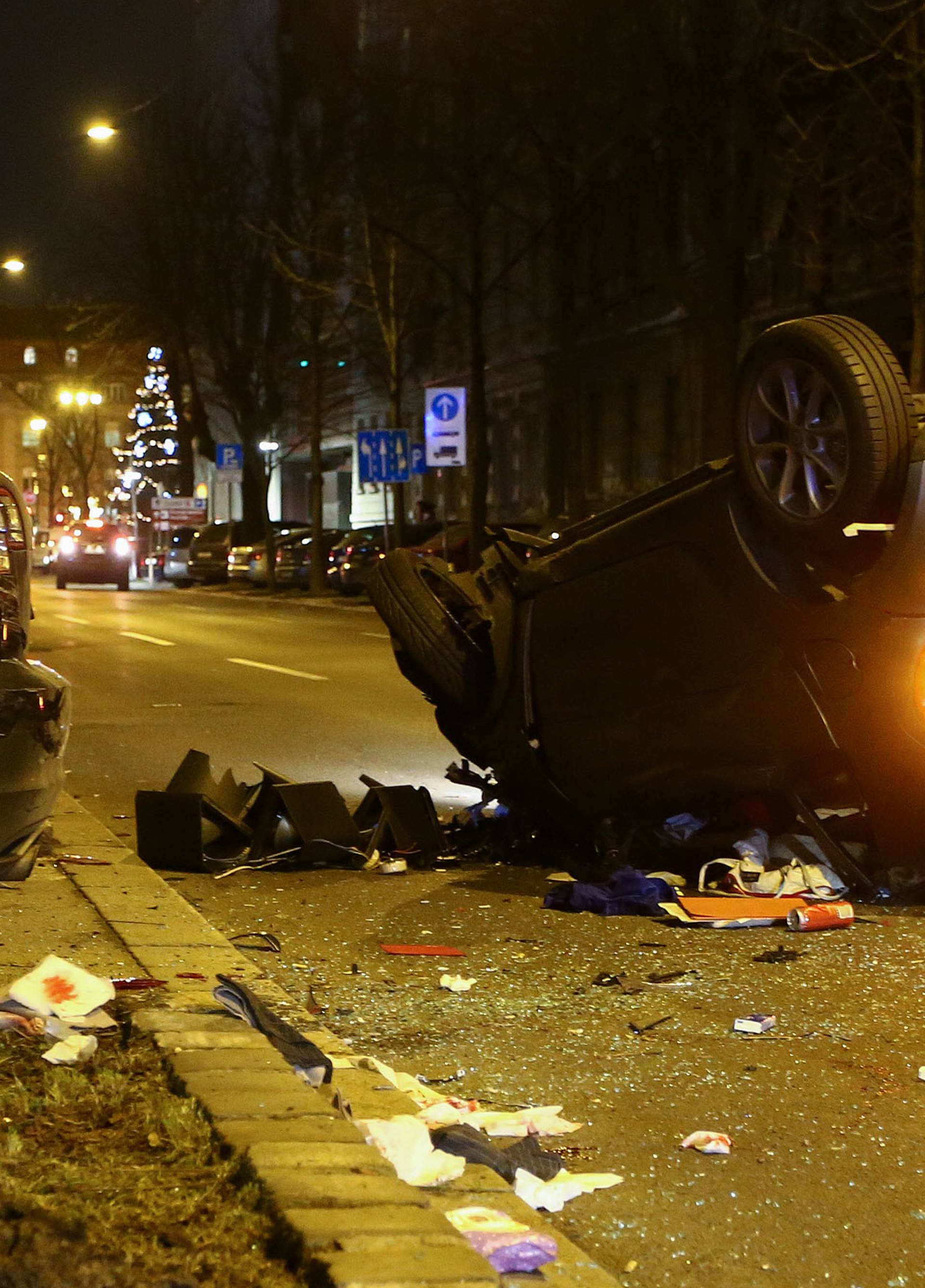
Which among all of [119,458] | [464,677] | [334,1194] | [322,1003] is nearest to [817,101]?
[464,677]

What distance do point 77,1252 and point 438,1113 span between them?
5.05 ft

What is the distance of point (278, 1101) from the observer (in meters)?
4.00

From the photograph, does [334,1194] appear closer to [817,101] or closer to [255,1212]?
[255,1212]

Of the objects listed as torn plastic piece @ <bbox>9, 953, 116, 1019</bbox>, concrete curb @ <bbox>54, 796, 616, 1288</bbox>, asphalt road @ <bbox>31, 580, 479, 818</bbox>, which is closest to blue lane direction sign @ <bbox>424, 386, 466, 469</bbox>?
asphalt road @ <bbox>31, 580, 479, 818</bbox>

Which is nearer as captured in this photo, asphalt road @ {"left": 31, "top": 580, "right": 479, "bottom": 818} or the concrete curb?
the concrete curb

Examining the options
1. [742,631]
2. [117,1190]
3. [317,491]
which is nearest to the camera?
[117,1190]

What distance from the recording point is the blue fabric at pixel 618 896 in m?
6.93

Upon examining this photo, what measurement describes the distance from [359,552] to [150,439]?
4729 cm

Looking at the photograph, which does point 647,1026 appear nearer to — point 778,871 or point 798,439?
point 778,871

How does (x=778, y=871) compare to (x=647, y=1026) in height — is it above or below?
above

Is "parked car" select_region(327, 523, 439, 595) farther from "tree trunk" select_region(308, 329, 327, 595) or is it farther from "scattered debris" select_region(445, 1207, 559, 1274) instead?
"scattered debris" select_region(445, 1207, 559, 1274)

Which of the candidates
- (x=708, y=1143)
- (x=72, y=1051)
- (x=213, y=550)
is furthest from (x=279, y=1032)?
(x=213, y=550)

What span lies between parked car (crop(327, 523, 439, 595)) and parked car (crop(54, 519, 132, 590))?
9.17 metres

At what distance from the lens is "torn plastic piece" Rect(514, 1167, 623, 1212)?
3961 millimetres
